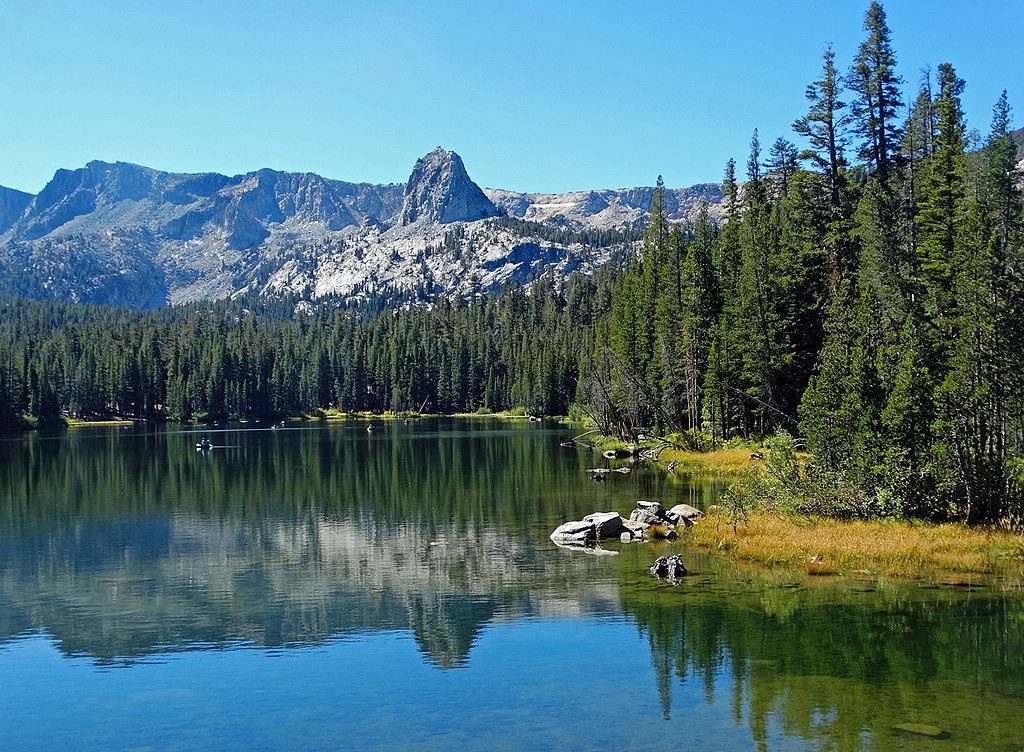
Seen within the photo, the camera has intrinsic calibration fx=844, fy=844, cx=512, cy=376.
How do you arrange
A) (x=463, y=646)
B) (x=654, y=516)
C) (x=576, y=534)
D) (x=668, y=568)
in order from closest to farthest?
(x=463, y=646), (x=668, y=568), (x=576, y=534), (x=654, y=516)

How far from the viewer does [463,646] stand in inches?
997

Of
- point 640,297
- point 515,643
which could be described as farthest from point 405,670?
point 640,297

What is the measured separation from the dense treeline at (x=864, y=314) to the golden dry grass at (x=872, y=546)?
6.25 ft

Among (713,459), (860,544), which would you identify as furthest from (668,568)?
(713,459)

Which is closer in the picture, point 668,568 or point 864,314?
point 668,568

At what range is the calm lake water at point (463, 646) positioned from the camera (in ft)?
61.4

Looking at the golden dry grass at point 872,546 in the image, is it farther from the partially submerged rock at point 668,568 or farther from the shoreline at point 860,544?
the partially submerged rock at point 668,568

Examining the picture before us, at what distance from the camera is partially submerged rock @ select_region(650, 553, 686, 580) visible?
32.1 metres

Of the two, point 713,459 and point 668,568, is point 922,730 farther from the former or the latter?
point 713,459

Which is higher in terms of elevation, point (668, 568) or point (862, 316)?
point (862, 316)

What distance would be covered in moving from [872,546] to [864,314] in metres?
14.1

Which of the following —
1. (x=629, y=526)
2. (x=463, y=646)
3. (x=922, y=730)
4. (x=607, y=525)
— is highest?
(x=607, y=525)

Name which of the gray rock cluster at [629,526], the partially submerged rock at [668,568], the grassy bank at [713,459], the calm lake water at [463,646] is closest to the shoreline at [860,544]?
the gray rock cluster at [629,526]

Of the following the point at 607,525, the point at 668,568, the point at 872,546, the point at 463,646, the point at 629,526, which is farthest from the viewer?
the point at 629,526
